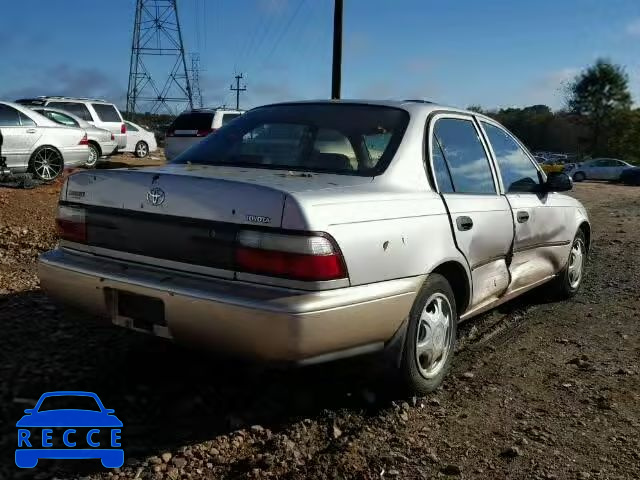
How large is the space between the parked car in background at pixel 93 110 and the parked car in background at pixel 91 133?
1.92 m

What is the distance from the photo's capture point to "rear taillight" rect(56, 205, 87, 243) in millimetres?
3438

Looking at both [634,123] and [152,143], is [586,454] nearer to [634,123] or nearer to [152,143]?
[152,143]

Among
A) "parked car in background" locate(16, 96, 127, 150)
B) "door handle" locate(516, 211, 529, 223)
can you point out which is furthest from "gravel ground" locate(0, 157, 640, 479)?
"parked car in background" locate(16, 96, 127, 150)

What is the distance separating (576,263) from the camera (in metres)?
6.01

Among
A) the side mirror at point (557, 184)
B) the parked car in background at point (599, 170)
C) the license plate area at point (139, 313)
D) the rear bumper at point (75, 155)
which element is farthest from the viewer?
the parked car in background at point (599, 170)

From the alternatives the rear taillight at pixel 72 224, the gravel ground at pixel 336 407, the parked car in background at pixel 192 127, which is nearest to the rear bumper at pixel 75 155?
the parked car in background at pixel 192 127

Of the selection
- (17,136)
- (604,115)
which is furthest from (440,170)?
(604,115)

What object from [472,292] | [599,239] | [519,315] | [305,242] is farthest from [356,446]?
[599,239]

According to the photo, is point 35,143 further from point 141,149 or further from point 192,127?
point 141,149

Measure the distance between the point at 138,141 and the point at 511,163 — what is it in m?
18.7

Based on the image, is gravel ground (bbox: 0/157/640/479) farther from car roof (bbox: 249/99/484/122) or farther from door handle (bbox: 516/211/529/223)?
car roof (bbox: 249/99/484/122)

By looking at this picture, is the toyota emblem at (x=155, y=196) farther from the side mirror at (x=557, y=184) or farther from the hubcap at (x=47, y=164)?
the hubcap at (x=47, y=164)

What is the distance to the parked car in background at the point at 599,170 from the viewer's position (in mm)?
36031

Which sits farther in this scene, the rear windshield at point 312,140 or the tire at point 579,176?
the tire at point 579,176
